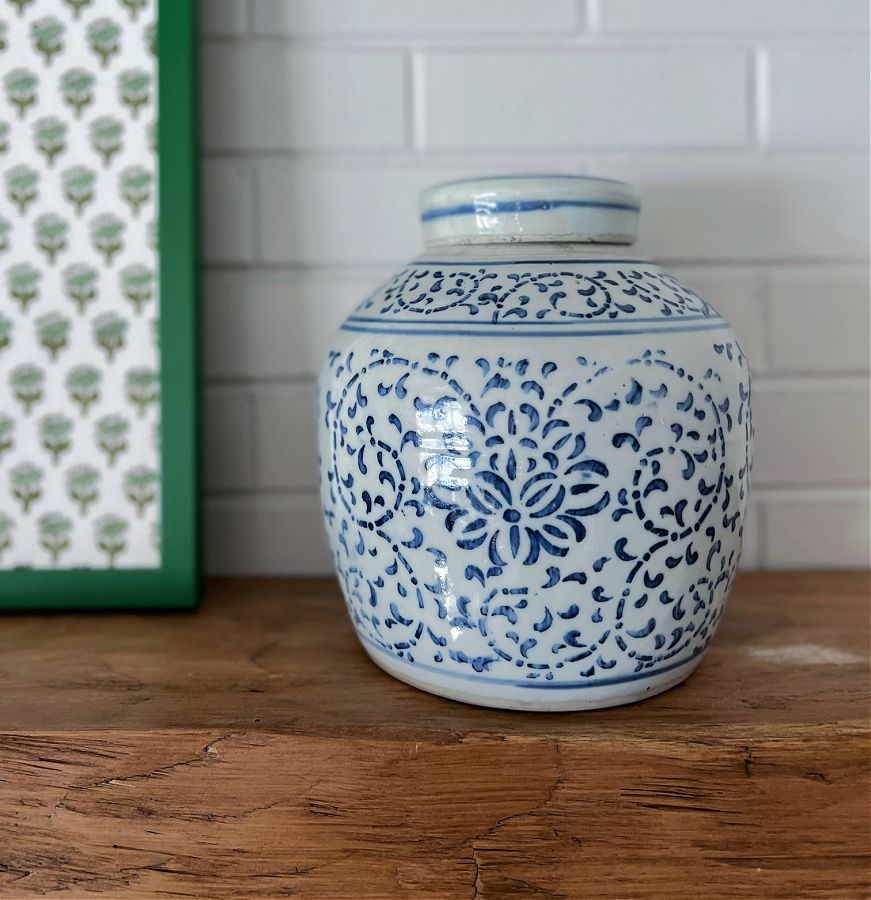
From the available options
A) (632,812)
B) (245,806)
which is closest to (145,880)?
(245,806)

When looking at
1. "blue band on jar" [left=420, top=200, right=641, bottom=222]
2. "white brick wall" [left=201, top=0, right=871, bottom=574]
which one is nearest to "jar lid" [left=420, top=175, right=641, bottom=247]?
"blue band on jar" [left=420, top=200, right=641, bottom=222]

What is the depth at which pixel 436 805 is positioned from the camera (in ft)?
1.66

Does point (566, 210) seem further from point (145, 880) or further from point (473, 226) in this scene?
point (145, 880)

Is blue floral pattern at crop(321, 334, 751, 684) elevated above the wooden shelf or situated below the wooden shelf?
above

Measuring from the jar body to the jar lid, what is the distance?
16 mm

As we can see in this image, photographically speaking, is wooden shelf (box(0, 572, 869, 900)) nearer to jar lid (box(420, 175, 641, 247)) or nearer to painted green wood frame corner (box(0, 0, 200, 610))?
painted green wood frame corner (box(0, 0, 200, 610))

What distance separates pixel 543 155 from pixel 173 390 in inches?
16.5

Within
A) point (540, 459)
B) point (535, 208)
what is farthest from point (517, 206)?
point (540, 459)

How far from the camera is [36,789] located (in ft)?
1.70

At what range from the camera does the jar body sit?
491 mm

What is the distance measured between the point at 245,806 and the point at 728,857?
31 centimetres

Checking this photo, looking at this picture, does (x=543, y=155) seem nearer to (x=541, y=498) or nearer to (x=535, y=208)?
(x=535, y=208)

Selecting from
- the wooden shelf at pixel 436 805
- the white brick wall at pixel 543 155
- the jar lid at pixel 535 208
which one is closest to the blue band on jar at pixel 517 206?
the jar lid at pixel 535 208

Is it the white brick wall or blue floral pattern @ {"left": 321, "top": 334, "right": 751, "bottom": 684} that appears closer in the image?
blue floral pattern @ {"left": 321, "top": 334, "right": 751, "bottom": 684}
